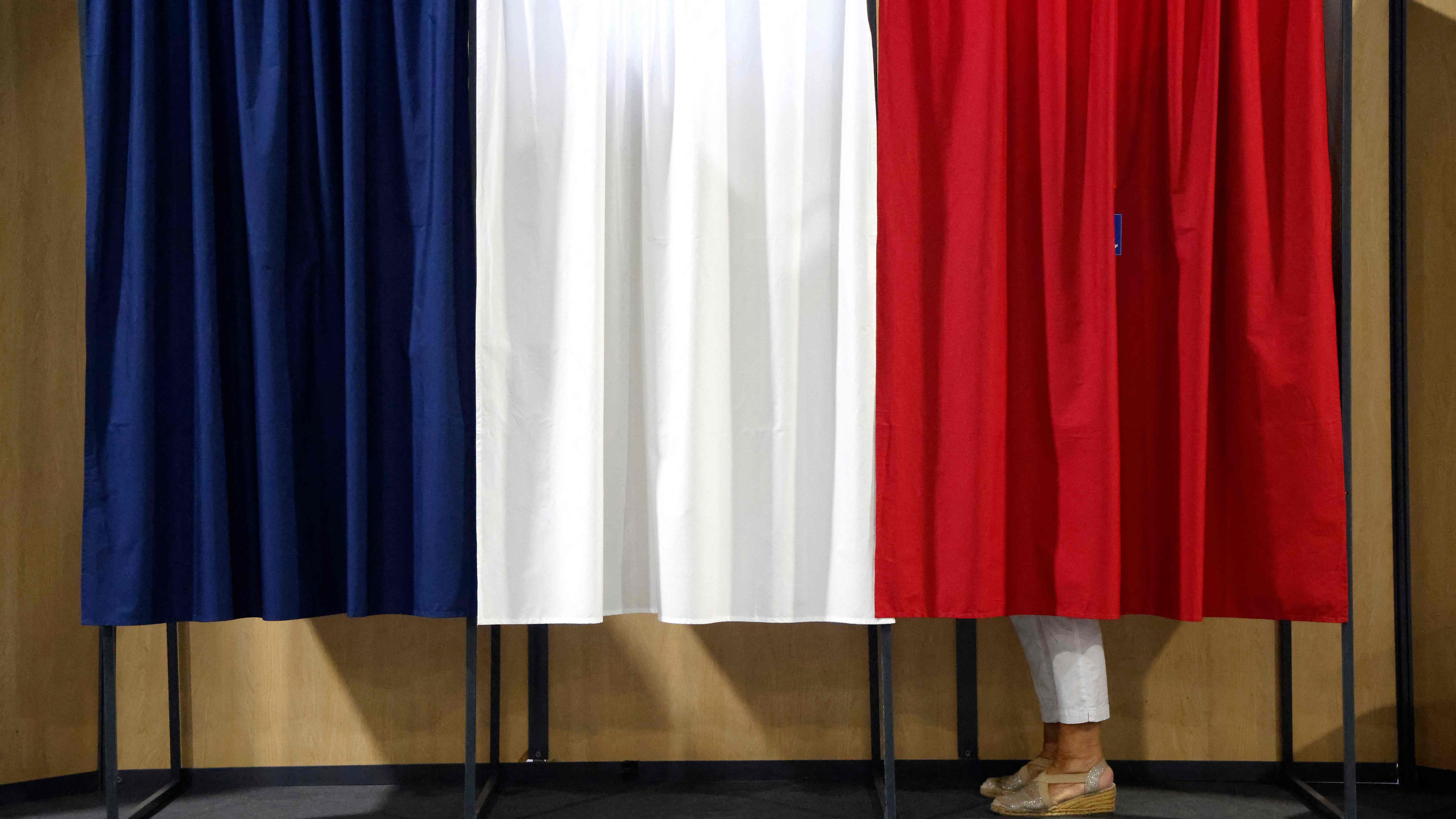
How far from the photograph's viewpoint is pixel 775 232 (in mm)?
1976

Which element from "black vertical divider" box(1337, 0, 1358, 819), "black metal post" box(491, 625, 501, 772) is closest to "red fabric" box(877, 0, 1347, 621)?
"black vertical divider" box(1337, 0, 1358, 819)

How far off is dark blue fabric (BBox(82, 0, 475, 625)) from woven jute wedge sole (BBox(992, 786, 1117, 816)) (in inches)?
57.1

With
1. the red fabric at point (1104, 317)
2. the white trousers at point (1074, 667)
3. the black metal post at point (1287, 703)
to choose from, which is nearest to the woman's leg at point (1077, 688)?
the white trousers at point (1074, 667)

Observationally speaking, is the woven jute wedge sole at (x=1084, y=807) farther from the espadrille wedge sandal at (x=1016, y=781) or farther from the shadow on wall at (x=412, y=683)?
the shadow on wall at (x=412, y=683)

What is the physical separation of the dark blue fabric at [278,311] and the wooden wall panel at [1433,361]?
2476 mm

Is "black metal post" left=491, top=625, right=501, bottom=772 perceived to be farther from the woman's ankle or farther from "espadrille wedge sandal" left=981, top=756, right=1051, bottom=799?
the woman's ankle

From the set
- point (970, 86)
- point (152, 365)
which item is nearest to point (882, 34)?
point (970, 86)

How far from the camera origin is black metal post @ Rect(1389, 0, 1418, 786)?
2.29 m

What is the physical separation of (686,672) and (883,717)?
60 centimetres

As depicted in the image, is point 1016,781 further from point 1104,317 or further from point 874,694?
point 1104,317

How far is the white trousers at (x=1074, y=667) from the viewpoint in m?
2.00

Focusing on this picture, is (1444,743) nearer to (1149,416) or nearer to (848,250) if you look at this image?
(1149,416)

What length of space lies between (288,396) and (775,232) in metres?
1.16

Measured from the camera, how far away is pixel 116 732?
2.01 metres
